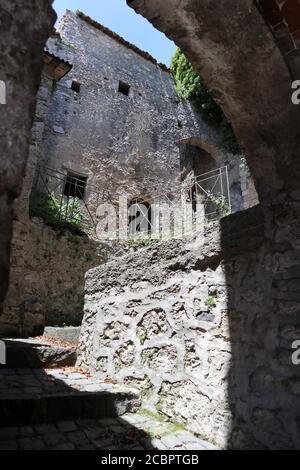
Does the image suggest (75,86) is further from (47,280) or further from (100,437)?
(100,437)

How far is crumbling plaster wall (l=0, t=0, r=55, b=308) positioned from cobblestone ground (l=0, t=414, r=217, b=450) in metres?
1.48

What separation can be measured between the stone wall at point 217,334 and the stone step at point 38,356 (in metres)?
0.68

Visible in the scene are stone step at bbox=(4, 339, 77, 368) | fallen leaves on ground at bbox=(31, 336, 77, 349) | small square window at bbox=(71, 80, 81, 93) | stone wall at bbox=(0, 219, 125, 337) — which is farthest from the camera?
small square window at bbox=(71, 80, 81, 93)

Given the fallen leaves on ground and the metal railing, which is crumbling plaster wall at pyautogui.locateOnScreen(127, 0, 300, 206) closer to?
the fallen leaves on ground

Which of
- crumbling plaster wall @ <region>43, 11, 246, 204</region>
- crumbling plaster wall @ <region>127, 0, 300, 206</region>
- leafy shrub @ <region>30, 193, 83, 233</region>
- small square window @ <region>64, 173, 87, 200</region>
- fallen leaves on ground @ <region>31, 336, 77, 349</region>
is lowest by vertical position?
fallen leaves on ground @ <region>31, 336, 77, 349</region>

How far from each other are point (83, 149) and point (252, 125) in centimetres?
864

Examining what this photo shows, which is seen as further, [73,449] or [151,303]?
[151,303]

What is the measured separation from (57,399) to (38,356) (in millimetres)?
1358

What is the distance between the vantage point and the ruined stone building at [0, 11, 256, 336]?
20.4ft

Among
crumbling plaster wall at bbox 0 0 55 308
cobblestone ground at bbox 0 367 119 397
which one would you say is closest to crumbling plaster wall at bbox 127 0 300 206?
crumbling plaster wall at bbox 0 0 55 308

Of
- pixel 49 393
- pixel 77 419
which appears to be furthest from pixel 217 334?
pixel 49 393
